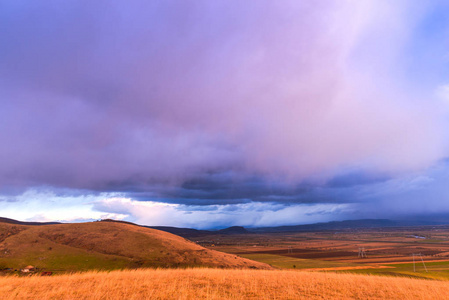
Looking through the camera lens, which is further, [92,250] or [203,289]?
[92,250]

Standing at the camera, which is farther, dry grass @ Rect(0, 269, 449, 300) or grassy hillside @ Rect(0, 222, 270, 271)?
grassy hillside @ Rect(0, 222, 270, 271)

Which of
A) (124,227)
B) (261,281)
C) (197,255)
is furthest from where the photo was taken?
(124,227)

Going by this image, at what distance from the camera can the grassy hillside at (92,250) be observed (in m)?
38.5

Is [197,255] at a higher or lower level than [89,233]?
lower

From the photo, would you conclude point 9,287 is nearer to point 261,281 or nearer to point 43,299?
point 43,299

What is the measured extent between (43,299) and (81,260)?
2920 cm

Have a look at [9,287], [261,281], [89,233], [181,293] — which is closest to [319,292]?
[261,281]

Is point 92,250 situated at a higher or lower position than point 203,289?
higher

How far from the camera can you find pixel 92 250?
43.1m

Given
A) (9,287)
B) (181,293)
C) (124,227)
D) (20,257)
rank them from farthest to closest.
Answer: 1. (124,227)
2. (20,257)
3. (9,287)
4. (181,293)

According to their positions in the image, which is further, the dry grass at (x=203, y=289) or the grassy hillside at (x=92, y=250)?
the grassy hillside at (x=92, y=250)

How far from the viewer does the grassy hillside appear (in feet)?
126

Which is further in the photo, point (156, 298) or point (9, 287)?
point (9, 287)

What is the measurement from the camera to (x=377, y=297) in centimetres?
1677
